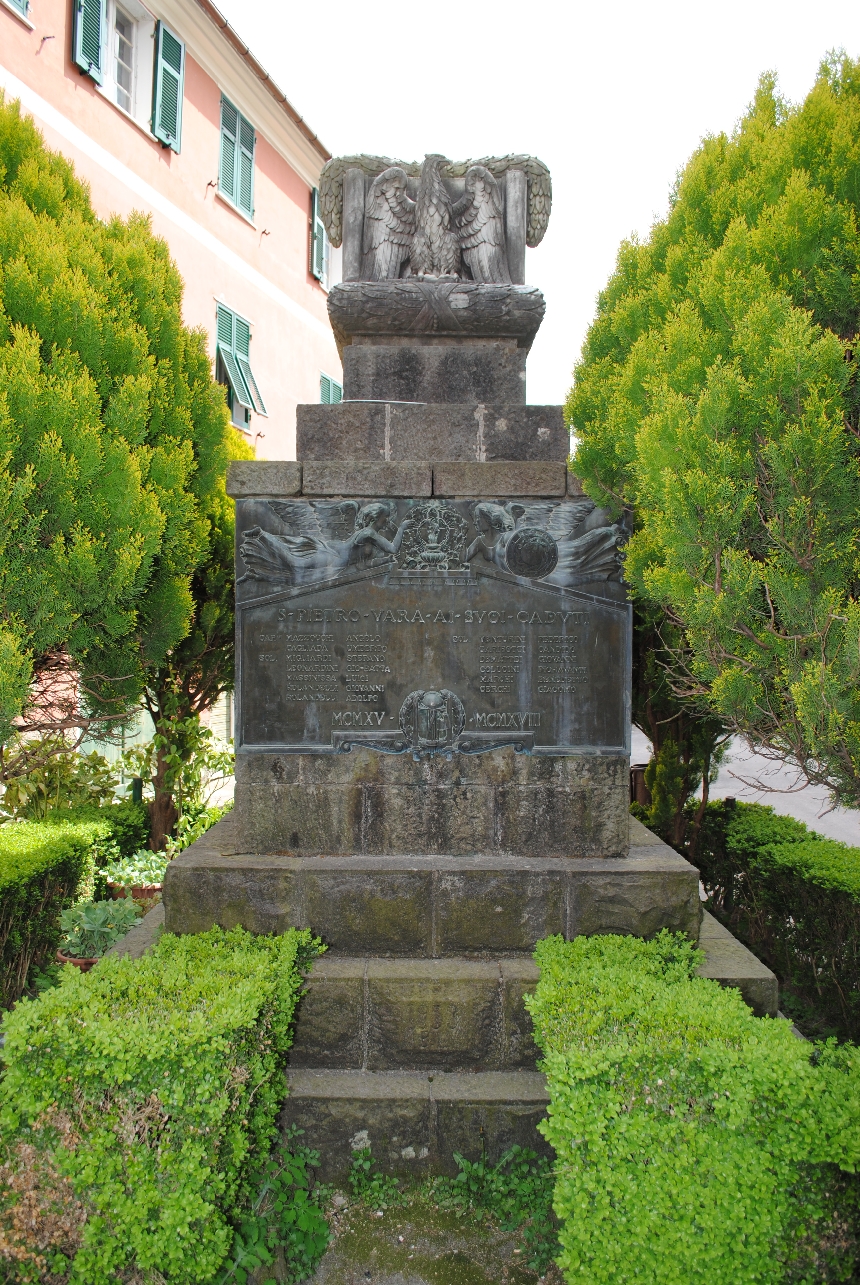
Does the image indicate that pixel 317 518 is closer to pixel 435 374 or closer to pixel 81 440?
pixel 435 374

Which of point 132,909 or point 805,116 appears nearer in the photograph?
point 805,116

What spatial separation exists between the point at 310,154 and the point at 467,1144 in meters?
16.8

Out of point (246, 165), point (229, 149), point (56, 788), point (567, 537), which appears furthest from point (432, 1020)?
point (246, 165)

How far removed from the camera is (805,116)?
126 inches

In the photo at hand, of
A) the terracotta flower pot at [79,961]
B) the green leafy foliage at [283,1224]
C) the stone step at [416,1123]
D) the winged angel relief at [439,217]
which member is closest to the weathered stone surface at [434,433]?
the winged angel relief at [439,217]

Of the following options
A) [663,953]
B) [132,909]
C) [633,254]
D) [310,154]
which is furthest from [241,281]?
[663,953]

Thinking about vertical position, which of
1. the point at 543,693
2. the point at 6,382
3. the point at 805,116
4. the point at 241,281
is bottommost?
the point at 543,693

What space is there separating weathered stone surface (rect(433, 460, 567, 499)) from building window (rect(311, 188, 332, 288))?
13.6 metres

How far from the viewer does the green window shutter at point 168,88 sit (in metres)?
11.0

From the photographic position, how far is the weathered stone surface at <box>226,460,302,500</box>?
3934 millimetres

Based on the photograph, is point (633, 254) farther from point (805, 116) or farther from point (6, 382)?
point (6, 382)

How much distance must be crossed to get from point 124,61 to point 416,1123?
44.0 feet

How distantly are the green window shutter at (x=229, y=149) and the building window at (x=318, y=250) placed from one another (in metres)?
2.70

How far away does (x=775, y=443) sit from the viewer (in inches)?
115
